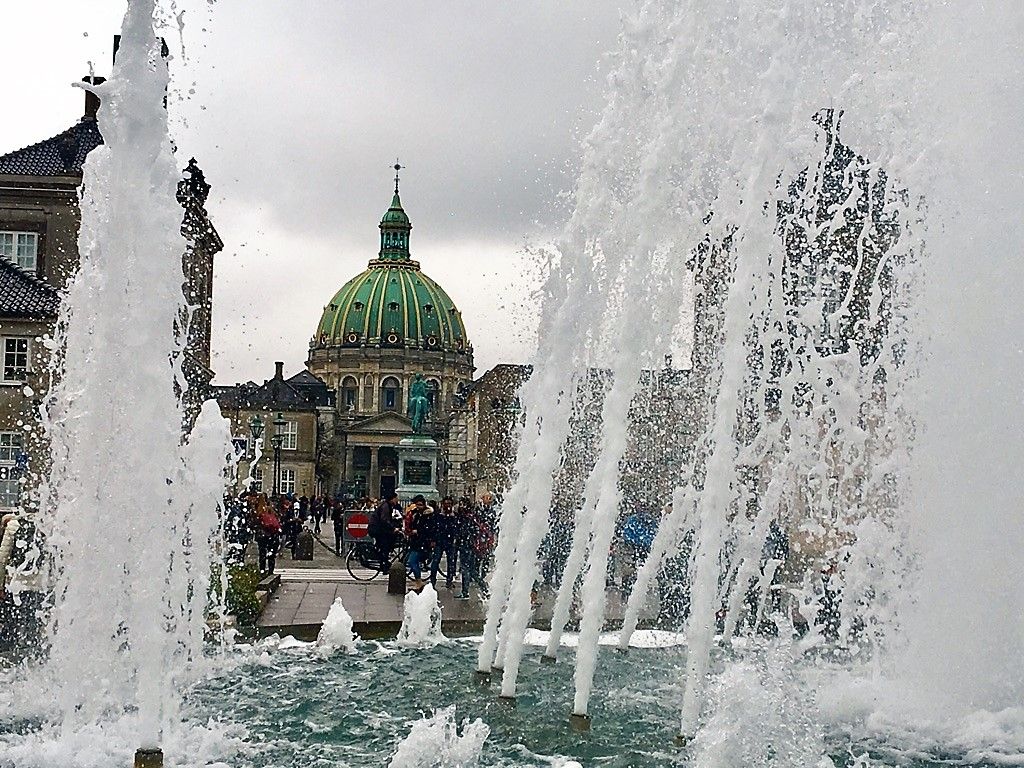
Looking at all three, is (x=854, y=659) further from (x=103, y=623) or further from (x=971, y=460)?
(x=103, y=623)

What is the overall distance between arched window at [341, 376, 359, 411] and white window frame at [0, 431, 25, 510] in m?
118

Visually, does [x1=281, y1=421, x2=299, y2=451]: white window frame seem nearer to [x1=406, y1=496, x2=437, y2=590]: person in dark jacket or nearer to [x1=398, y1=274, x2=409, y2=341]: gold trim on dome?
[x1=398, y1=274, x2=409, y2=341]: gold trim on dome

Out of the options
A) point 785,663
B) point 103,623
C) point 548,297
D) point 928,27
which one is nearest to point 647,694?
point 785,663

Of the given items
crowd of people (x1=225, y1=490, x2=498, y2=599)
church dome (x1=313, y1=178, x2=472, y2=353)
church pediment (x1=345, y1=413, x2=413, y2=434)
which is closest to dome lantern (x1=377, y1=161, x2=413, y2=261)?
church dome (x1=313, y1=178, x2=472, y2=353)

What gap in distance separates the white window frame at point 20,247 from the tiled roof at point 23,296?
128 inches

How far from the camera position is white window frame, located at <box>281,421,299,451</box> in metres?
124

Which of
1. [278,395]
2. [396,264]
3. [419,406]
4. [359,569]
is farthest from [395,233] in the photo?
[359,569]

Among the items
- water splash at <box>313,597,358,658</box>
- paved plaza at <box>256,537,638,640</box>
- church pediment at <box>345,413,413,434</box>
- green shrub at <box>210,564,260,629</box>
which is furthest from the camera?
church pediment at <box>345,413,413,434</box>

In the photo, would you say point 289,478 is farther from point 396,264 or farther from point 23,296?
point 23,296

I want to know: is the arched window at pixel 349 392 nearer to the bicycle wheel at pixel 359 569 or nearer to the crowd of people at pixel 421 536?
the bicycle wheel at pixel 359 569

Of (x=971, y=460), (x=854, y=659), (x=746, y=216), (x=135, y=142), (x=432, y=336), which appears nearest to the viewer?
(x=135, y=142)

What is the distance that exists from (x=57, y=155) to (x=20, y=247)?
350 cm

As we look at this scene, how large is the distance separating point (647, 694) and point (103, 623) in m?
4.85

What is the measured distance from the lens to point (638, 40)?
1297cm
